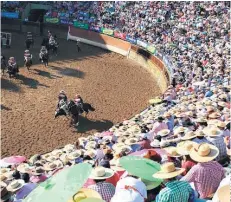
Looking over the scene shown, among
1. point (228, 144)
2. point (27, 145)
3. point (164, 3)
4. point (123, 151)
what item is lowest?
point (27, 145)

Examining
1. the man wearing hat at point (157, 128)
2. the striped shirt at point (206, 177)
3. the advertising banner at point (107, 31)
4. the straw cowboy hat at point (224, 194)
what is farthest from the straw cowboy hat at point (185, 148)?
the advertising banner at point (107, 31)

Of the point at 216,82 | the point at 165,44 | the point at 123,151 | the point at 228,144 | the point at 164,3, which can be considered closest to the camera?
the point at 228,144

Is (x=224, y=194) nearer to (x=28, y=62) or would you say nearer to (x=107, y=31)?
(x=28, y=62)

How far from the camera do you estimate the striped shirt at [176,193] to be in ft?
17.7

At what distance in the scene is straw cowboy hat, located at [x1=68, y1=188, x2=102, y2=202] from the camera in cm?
575

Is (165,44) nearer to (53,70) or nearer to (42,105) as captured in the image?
(53,70)

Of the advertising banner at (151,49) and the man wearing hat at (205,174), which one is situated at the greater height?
the man wearing hat at (205,174)

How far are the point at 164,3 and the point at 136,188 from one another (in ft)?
96.8

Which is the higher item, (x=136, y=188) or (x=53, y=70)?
(x=136, y=188)

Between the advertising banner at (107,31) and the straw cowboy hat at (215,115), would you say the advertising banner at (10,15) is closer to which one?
the advertising banner at (107,31)

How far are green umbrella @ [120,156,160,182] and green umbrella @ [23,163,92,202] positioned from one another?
0.71 m

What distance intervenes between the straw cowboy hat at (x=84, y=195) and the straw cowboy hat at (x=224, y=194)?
166 centimetres

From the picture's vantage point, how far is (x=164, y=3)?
1320 inches

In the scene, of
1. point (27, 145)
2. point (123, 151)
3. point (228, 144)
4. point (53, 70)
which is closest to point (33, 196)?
point (123, 151)
